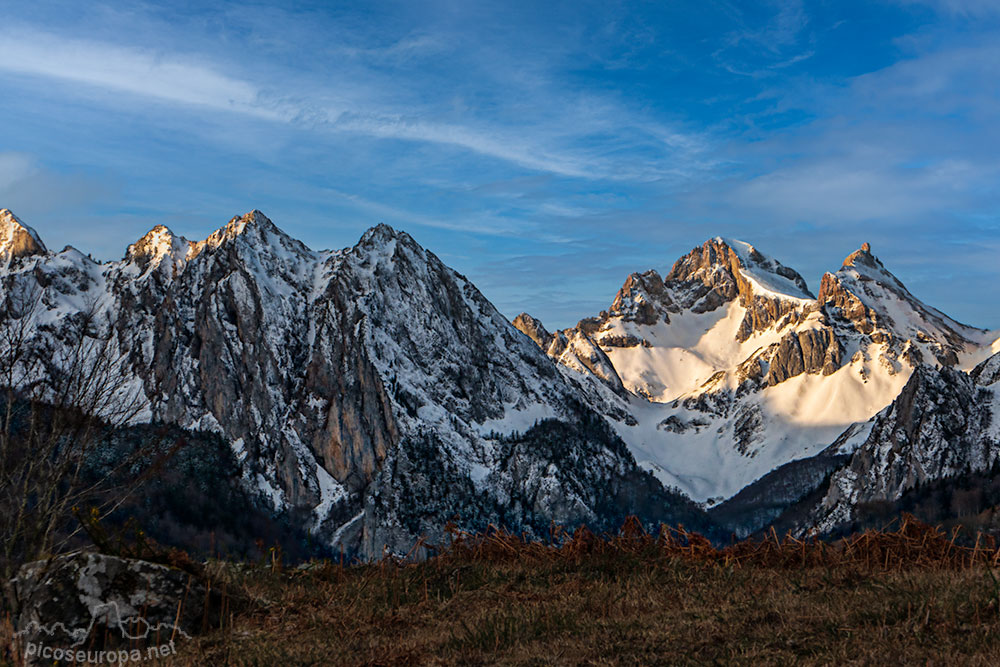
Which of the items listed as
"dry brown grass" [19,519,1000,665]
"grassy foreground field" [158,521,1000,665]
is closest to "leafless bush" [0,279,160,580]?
"dry brown grass" [19,519,1000,665]

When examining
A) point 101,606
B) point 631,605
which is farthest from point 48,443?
point 631,605

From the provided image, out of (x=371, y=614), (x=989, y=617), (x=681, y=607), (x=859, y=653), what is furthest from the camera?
(x=371, y=614)

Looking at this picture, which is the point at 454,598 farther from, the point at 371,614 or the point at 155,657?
the point at 155,657

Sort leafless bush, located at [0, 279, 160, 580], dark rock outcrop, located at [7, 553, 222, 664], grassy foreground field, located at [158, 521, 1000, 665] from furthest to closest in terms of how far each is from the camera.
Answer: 1. leafless bush, located at [0, 279, 160, 580]
2. dark rock outcrop, located at [7, 553, 222, 664]
3. grassy foreground field, located at [158, 521, 1000, 665]

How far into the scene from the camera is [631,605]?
34.0 feet

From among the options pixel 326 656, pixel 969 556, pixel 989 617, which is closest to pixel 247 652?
pixel 326 656

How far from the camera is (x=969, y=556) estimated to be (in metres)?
12.1

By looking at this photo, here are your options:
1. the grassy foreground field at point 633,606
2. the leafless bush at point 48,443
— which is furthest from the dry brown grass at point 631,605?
A: the leafless bush at point 48,443

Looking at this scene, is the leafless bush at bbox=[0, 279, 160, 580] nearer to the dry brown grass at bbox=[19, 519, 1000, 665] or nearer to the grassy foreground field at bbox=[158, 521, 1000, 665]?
the dry brown grass at bbox=[19, 519, 1000, 665]

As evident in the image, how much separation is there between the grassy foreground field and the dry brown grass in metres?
0.03

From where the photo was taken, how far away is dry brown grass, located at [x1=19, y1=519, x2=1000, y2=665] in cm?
860

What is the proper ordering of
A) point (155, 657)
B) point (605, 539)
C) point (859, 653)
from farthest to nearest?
point (605, 539)
point (155, 657)
point (859, 653)

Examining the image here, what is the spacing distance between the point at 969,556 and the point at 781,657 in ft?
17.7

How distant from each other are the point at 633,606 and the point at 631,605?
0.06 metres
